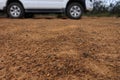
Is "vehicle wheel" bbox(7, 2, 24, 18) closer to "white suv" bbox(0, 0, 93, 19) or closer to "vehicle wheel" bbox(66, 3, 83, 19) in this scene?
"white suv" bbox(0, 0, 93, 19)

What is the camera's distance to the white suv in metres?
16.0

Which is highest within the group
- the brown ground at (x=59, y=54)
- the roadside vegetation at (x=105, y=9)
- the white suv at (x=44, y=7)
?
the white suv at (x=44, y=7)

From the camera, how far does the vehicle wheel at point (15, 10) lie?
1600cm

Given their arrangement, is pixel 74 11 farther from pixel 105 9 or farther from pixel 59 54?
pixel 105 9

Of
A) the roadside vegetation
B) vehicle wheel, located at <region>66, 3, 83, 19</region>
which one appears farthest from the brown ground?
the roadside vegetation

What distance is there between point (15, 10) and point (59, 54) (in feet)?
24.9

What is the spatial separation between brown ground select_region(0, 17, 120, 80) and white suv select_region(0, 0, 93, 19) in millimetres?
4963

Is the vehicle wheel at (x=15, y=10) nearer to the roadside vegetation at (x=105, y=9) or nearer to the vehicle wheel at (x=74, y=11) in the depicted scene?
the vehicle wheel at (x=74, y=11)

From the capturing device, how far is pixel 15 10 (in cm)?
1605

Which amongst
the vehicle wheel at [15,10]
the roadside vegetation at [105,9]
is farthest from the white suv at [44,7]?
the roadside vegetation at [105,9]

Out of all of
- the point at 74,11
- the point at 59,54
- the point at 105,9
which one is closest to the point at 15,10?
the point at 74,11

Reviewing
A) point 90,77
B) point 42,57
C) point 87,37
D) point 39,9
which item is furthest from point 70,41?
point 39,9

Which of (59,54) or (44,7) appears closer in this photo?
(59,54)

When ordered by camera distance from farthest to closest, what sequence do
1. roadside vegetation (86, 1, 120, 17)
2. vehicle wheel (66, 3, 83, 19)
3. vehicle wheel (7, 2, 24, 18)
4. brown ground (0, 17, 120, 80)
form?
roadside vegetation (86, 1, 120, 17) < vehicle wheel (66, 3, 83, 19) < vehicle wheel (7, 2, 24, 18) < brown ground (0, 17, 120, 80)
